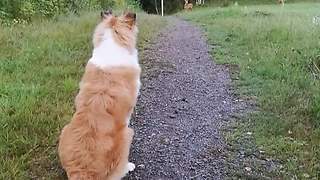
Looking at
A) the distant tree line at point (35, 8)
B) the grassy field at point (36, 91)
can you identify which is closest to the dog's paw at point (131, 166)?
the grassy field at point (36, 91)

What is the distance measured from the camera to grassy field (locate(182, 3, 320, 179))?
492 cm

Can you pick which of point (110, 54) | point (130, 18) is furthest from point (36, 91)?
point (130, 18)

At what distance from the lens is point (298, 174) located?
14.5ft

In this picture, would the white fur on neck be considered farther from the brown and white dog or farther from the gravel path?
the gravel path

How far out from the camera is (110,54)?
435 cm

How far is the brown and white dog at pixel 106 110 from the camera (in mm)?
3549

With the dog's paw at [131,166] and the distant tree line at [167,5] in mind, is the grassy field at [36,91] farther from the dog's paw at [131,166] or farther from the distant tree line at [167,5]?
the distant tree line at [167,5]

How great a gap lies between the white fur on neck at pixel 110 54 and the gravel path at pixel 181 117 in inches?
42.5

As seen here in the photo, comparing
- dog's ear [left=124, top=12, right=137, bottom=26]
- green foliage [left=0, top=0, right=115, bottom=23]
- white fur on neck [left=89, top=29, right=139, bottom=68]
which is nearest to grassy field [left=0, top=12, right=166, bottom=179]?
white fur on neck [left=89, top=29, right=139, bottom=68]

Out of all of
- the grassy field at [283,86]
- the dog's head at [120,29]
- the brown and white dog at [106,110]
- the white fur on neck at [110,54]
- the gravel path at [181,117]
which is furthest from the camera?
the grassy field at [283,86]

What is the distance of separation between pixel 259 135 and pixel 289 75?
2.55m

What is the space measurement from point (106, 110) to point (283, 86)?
13.0 ft

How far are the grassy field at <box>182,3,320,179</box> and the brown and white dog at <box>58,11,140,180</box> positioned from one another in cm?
181

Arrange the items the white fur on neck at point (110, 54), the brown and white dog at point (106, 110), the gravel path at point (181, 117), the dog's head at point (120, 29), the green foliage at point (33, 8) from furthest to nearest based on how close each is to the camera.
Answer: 1. the green foliage at point (33, 8)
2. the gravel path at point (181, 117)
3. the dog's head at point (120, 29)
4. the white fur on neck at point (110, 54)
5. the brown and white dog at point (106, 110)
